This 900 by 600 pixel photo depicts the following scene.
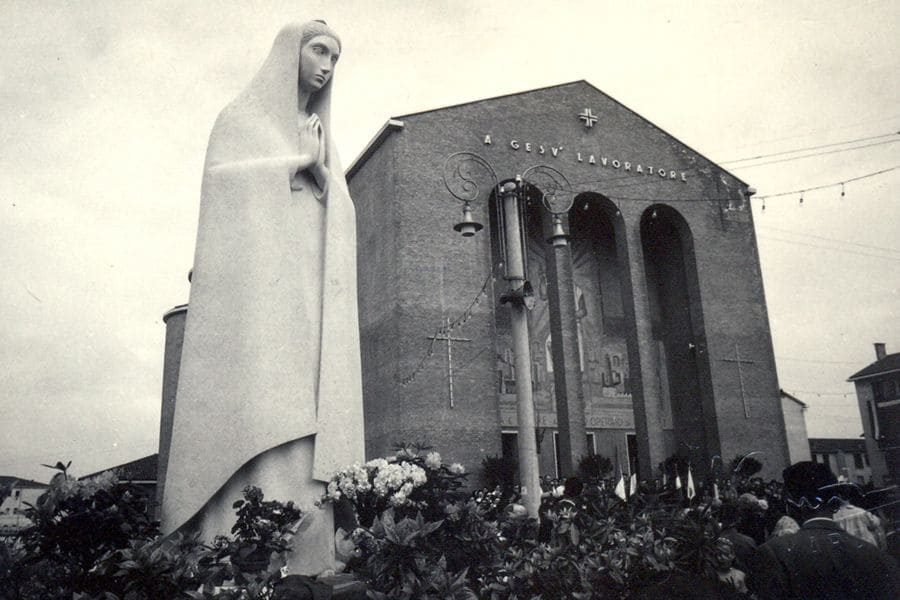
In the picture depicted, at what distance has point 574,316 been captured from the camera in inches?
918

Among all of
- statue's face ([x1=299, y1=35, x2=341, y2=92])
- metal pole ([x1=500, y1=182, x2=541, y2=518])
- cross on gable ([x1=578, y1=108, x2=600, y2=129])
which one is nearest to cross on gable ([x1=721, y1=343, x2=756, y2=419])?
cross on gable ([x1=578, y1=108, x2=600, y2=129])

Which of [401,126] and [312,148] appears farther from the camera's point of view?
[401,126]

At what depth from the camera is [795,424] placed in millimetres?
28844

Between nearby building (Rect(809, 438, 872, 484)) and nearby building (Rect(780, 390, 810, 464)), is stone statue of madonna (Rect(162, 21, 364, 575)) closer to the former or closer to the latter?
nearby building (Rect(780, 390, 810, 464))

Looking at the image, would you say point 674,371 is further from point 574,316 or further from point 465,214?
point 465,214

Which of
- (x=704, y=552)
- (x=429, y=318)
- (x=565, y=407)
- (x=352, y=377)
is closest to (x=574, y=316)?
(x=565, y=407)

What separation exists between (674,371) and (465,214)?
57.6 ft

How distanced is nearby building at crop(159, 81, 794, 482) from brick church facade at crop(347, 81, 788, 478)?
2.3 inches

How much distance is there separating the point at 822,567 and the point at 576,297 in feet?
72.9

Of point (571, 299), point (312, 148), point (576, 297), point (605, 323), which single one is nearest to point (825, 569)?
point (312, 148)

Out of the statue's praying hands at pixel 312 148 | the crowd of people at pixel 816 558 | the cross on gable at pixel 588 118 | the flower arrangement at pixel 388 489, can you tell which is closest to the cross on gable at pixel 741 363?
the cross on gable at pixel 588 118

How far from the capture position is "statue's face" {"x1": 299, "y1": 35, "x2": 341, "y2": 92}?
225 inches

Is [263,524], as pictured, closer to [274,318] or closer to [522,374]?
[274,318]

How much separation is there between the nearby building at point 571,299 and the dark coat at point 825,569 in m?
16.7
